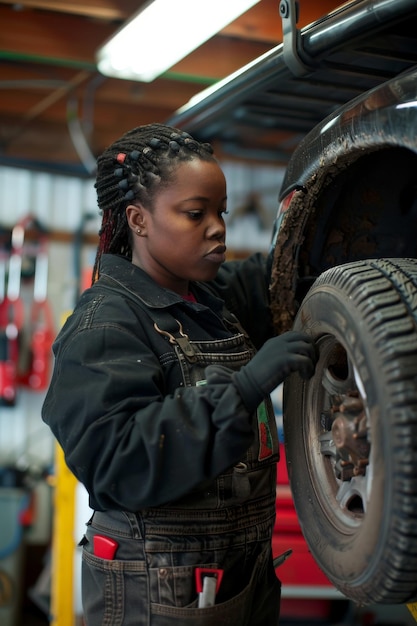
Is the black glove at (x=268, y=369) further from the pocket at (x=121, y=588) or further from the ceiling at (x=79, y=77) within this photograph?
the ceiling at (x=79, y=77)

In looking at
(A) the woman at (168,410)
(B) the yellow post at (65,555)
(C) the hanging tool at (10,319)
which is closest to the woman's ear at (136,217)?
(A) the woman at (168,410)

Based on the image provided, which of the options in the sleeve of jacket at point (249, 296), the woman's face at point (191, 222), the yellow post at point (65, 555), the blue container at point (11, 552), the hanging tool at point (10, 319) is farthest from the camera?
the hanging tool at point (10, 319)

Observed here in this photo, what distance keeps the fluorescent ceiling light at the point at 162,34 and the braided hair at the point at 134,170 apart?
3.50 ft

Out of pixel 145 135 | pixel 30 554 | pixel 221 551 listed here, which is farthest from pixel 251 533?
pixel 30 554

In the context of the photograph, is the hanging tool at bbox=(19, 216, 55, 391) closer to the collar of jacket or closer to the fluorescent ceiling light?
the fluorescent ceiling light

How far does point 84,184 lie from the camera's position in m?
5.57

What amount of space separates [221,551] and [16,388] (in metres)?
3.91

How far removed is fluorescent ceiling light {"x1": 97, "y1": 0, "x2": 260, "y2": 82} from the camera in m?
2.64

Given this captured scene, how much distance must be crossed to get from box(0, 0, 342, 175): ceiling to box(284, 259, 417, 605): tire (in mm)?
975

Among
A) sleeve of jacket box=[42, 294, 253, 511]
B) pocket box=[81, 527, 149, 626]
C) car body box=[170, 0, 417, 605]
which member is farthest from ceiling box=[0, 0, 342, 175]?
pocket box=[81, 527, 149, 626]


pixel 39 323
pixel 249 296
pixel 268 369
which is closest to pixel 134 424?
pixel 268 369

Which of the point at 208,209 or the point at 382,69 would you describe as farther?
the point at 382,69

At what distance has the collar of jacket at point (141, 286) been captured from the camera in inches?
60.1

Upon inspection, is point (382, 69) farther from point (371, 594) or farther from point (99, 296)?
point (371, 594)
